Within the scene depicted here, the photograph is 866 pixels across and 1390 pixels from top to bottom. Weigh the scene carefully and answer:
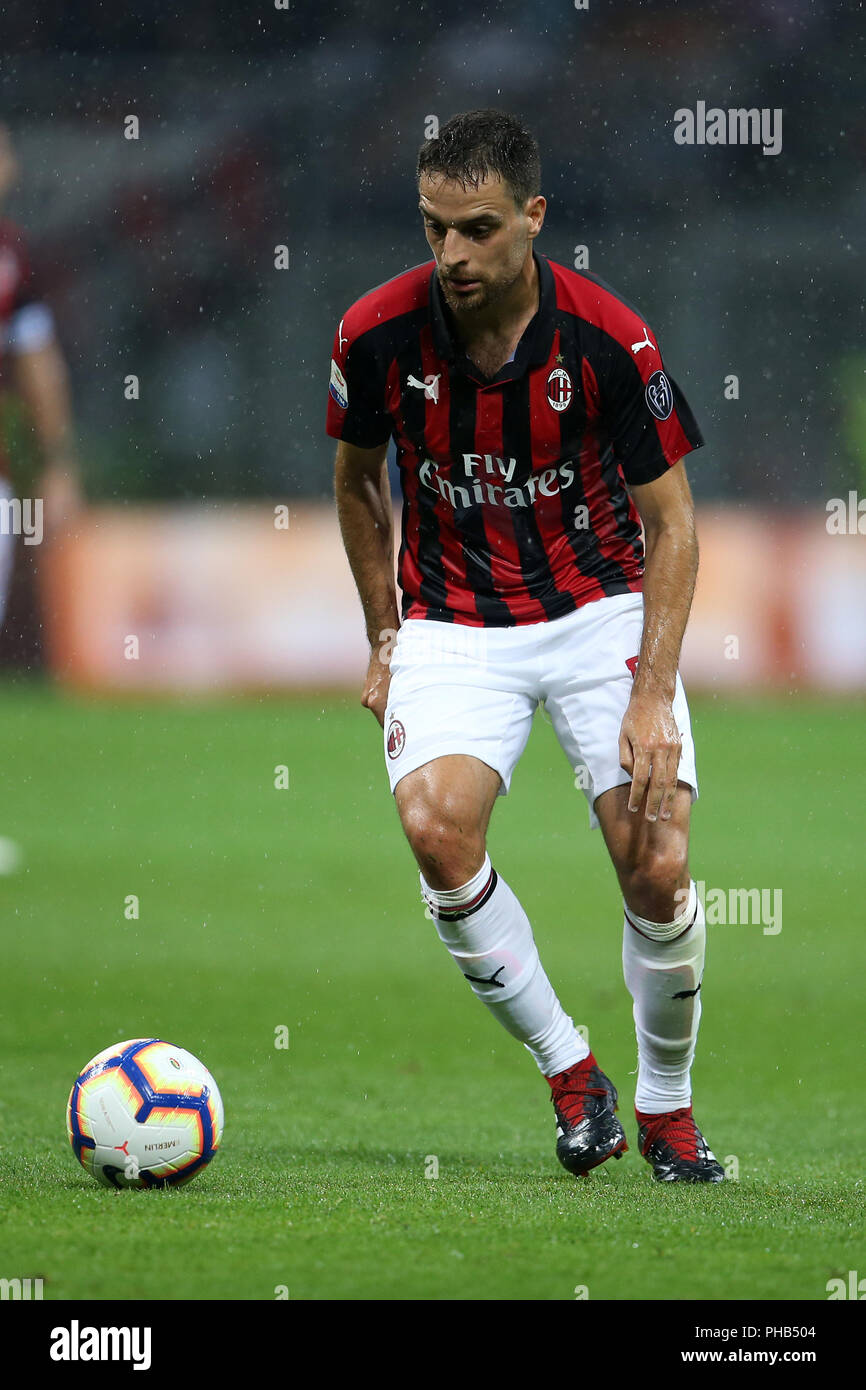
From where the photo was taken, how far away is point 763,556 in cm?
1327

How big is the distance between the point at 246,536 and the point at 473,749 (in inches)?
389

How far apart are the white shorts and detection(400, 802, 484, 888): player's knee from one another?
128mm

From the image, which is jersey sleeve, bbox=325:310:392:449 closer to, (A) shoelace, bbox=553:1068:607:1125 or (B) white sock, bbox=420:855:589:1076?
(B) white sock, bbox=420:855:589:1076

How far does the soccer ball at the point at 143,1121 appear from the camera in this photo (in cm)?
334

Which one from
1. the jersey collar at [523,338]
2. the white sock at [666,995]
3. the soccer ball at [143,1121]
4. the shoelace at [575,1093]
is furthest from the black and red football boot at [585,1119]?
the jersey collar at [523,338]

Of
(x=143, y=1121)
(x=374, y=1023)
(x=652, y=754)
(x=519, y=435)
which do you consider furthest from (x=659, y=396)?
(x=374, y=1023)

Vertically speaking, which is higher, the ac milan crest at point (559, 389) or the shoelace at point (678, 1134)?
the ac milan crest at point (559, 389)

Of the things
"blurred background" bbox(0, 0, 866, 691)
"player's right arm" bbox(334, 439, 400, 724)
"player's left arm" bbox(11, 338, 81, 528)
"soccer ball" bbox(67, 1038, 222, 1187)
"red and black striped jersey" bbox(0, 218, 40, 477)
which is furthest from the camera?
"blurred background" bbox(0, 0, 866, 691)

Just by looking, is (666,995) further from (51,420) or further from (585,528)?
(51,420)

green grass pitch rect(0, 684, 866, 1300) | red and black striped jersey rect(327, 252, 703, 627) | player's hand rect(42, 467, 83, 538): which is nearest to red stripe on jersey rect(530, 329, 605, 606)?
red and black striped jersey rect(327, 252, 703, 627)

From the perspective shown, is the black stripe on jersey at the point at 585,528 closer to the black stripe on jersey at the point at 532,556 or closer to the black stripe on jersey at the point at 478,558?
the black stripe on jersey at the point at 532,556

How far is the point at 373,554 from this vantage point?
4109 millimetres

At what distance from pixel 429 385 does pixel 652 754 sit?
914mm

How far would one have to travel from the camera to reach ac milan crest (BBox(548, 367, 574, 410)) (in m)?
3.72
